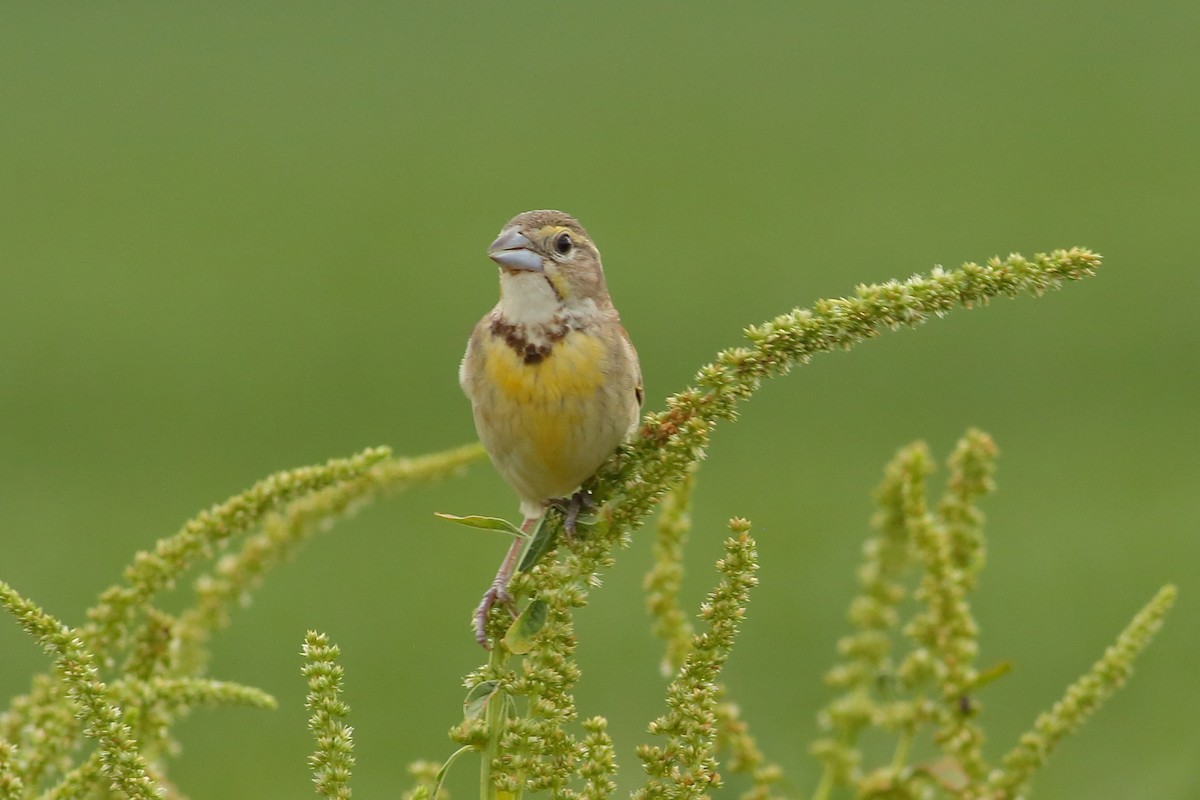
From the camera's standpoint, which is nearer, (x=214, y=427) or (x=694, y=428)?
(x=694, y=428)

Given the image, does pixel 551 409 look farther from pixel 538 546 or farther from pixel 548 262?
pixel 538 546

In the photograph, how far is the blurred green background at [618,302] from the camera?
759 centimetres

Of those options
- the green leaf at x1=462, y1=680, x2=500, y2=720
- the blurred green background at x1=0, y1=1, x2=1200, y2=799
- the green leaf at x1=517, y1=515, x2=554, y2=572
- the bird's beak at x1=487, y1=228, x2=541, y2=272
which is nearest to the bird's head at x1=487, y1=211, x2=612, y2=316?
the bird's beak at x1=487, y1=228, x2=541, y2=272

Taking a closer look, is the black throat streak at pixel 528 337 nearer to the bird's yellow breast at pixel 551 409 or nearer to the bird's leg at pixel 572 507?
the bird's yellow breast at pixel 551 409

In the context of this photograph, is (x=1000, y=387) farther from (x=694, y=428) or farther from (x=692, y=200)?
(x=694, y=428)

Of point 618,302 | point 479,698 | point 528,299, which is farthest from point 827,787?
point 618,302

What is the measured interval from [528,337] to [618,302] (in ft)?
30.9

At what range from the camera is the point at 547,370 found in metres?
3.63

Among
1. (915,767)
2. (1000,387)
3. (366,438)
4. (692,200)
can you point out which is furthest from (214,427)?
(915,767)

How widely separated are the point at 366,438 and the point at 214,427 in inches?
47.8

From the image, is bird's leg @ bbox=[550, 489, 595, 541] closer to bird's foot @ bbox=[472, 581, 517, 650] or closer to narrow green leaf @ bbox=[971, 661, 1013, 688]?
bird's foot @ bbox=[472, 581, 517, 650]

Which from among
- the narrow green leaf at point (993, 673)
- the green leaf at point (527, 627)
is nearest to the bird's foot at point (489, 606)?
the green leaf at point (527, 627)

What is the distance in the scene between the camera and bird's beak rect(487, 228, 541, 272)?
3.80 meters

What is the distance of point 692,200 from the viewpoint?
17469 mm
